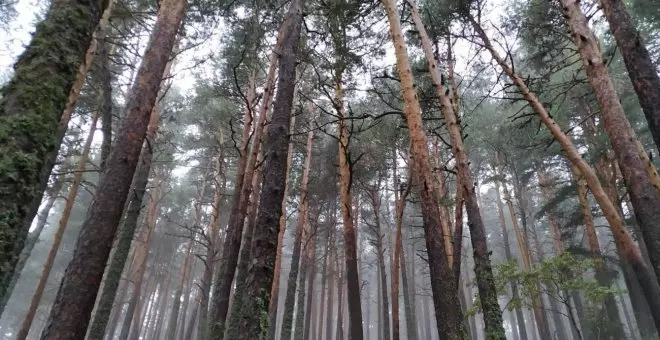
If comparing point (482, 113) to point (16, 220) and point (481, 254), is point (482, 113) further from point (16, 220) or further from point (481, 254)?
point (16, 220)

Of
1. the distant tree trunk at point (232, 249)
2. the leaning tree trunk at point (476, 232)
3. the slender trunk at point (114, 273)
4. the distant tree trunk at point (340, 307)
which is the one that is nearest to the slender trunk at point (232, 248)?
the distant tree trunk at point (232, 249)

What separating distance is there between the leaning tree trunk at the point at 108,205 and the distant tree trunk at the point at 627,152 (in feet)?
22.7

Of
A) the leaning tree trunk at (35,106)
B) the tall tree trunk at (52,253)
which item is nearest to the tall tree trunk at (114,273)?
the tall tree trunk at (52,253)

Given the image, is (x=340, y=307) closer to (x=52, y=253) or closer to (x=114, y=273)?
(x=52, y=253)

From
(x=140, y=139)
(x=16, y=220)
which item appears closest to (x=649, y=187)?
(x=16, y=220)

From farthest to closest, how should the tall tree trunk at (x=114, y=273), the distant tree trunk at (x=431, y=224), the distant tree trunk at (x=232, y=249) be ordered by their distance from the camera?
the tall tree trunk at (x=114, y=273)
the distant tree trunk at (x=232, y=249)
the distant tree trunk at (x=431, y=224)

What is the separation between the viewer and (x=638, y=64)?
5.66 m

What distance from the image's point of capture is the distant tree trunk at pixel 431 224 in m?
4.50

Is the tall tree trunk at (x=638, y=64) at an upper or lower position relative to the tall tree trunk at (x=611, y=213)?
upper

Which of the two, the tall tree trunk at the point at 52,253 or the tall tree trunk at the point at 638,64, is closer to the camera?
the tall tree trunk at the point at 638,64

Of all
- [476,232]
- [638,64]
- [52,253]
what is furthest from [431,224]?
[52,253]

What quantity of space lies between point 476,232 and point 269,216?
458 cm

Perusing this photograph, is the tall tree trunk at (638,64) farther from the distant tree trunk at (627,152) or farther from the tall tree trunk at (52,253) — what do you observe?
→ the tall tree trunk at (52,253)

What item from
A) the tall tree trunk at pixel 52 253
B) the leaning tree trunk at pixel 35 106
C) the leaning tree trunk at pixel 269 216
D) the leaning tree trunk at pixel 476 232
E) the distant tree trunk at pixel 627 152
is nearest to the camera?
the leaning tree trunk at pixel 35 106
